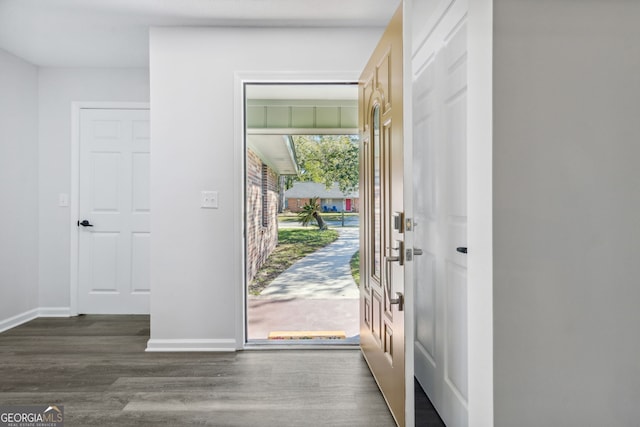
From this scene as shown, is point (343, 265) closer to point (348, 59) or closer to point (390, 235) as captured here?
point (348, 59)

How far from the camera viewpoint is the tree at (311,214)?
1127 centimetres

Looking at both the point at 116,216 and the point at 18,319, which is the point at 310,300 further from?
the point at 18,319

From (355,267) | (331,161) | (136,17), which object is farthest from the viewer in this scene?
(331,161)

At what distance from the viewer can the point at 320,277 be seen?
737 cm

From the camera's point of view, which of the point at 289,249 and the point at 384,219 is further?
the point at 289,249

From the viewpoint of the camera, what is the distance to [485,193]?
1.51 metres

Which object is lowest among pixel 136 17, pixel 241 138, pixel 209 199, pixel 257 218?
pixel 257 218

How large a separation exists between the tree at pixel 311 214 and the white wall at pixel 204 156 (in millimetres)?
8145

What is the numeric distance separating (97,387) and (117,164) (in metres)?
2.34

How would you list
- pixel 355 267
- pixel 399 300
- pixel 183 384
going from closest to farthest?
pixel 399 300
pixel 183 384
pixel 355 267

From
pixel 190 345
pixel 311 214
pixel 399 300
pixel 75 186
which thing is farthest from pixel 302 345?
pixel 311 214

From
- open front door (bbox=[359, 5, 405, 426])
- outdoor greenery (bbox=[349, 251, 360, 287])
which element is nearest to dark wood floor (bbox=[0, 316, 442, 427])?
open front door (bbox=[359, 5, 405, 426])

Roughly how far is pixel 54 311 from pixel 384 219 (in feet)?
11.7
